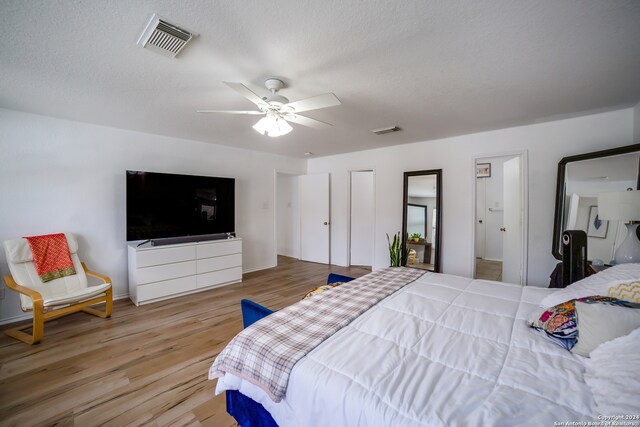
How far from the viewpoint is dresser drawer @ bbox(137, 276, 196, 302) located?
10.5 feet

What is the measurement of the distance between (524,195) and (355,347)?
3.46m

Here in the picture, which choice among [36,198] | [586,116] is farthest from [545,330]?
[36,198]

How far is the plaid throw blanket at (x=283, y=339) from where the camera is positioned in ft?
3.56

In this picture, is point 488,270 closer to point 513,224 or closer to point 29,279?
point 513,224

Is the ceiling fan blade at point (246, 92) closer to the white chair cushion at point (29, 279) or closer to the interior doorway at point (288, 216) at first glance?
the white chair cushion at point (29, 279)

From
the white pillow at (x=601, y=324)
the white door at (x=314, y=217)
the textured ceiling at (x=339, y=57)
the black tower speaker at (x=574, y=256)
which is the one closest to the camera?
the white pillow at (x=601, y=324)

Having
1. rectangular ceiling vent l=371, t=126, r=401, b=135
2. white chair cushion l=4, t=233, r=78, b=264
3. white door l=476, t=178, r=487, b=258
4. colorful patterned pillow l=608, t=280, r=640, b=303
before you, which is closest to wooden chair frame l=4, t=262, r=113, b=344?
white chair cushion l=4, t=233, r=78, b=264

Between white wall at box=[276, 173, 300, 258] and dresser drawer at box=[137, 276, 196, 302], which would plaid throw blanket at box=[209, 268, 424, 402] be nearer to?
dresser drawer at box=[137, 276, 196, 302]

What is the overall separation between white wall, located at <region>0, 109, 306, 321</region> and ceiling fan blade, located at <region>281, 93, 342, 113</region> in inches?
A: 106

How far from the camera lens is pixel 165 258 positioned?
11.1 ft

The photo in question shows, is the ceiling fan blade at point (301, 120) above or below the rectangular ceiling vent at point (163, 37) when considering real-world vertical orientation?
below

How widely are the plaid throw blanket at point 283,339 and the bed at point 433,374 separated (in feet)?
0.05

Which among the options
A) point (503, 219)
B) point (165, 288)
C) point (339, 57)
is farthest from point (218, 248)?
point (503, 219)

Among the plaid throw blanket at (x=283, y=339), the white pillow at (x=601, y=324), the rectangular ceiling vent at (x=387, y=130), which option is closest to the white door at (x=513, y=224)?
the rectangular ceiling vent at (x=387, y=130)
